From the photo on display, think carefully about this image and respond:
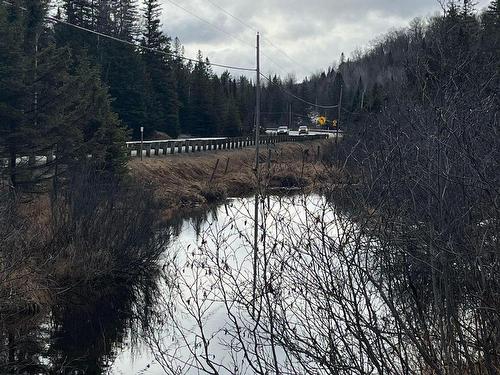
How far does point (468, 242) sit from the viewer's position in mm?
5344

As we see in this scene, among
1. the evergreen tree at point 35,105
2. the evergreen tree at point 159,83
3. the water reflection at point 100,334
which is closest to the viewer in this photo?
the water reflection at point 100,334

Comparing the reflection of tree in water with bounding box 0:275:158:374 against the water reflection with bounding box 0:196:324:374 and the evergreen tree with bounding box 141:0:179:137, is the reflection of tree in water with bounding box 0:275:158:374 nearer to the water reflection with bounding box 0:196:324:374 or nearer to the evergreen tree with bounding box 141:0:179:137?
the water reflection with bounding box 0:196:324:374

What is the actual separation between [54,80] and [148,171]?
1412 cm

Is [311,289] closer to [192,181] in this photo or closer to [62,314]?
[62,314]

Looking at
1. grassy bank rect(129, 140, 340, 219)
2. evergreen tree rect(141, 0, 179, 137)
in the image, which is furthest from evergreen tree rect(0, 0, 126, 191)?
evergreen tree rect(141, 0, 179, 137)

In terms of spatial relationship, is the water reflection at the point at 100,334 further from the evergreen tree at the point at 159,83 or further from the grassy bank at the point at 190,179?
the evergreen tree at the point at 159,83

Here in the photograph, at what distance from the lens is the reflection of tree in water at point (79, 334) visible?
38.1ft

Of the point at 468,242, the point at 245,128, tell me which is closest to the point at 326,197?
the point at 468,242

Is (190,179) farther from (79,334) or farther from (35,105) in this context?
(79,334)

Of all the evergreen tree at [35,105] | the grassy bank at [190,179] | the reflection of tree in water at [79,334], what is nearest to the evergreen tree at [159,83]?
the grassy bank at [190,179]

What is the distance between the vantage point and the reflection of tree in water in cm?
1162

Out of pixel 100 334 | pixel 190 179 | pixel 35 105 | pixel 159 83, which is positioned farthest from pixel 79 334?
pixel 159 83

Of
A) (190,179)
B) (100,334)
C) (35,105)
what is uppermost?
(35,105)

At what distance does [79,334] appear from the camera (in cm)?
1335
